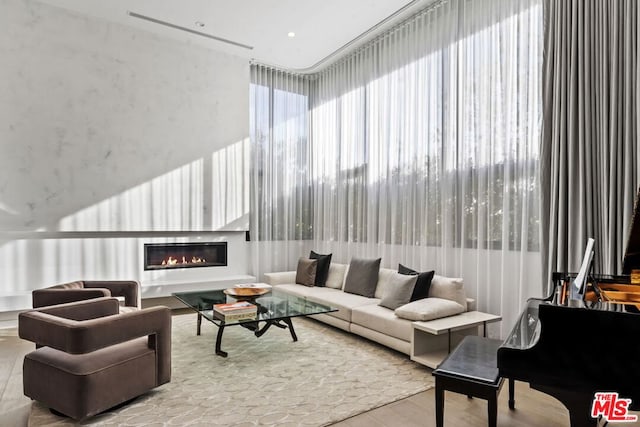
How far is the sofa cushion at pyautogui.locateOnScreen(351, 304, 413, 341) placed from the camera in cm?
343

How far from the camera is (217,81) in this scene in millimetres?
5715

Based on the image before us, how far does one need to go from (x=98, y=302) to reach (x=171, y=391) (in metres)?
0.83

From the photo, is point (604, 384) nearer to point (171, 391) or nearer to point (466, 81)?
point (171, 391)

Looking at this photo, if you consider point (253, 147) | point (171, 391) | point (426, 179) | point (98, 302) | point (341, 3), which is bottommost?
point (171, 391)

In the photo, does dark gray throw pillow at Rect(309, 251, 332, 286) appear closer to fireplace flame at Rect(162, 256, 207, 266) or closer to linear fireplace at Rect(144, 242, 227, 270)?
linear fireplace at Rect(144, 242, 227, 270)

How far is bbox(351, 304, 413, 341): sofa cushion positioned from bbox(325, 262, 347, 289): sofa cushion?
3.62 ft

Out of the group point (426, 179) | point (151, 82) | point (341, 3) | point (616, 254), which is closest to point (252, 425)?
point (616, 254)

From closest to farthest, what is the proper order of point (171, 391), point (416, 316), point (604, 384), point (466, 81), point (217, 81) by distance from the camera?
point (604, 384)
point (171, 391)
point (416, 316)
point (466, 81)
point (217, 81)

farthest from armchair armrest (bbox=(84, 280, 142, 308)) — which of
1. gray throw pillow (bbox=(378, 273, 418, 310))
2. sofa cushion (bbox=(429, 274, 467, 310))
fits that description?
sofa cushion (bbox=(429, 274, 467, 310))

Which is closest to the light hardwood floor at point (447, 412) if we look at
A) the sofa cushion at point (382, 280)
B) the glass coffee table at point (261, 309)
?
the glass coffee table at point (261, 309)

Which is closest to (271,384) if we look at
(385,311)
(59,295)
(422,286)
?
(385,311)

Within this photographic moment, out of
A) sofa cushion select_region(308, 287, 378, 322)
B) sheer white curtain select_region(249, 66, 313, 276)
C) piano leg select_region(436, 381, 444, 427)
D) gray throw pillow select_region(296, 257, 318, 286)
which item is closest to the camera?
piano leg select_region(436, 381, 444, 427)

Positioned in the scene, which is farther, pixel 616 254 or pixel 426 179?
pixel 426 179
